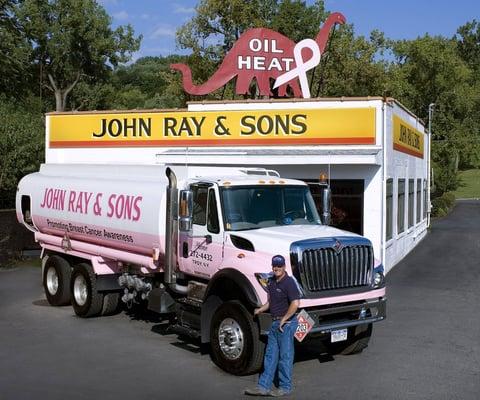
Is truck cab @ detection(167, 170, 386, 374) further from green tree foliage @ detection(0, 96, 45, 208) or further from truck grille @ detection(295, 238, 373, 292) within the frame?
green tree foliage @ detection(0, 96, 45, 208)

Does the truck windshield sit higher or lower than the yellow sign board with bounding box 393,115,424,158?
lower

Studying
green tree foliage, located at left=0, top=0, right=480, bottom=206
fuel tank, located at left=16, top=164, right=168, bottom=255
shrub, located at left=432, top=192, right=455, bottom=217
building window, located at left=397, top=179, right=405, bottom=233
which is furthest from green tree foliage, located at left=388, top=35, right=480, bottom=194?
fuel tank, located at left=16, top=164, right=168, bottom=255

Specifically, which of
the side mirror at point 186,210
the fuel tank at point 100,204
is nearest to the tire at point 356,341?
the side mirror at point 186,210

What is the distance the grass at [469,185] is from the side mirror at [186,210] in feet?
239

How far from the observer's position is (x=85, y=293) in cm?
1366

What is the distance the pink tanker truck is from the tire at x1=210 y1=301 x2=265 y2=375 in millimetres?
15

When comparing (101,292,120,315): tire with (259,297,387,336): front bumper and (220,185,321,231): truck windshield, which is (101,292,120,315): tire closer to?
(220,185,321,231): truck windshield

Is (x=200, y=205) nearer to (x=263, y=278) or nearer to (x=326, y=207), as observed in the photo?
(x=263, y=278)

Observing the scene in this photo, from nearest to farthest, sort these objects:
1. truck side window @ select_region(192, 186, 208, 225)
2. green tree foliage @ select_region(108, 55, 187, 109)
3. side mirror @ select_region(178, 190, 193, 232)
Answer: side mirror @ select_region(178, 190, 193, 232), truck side window @ select_region(192, 186, 208, 225), green tree foliage @ select_region(108, 55, 187, 109)

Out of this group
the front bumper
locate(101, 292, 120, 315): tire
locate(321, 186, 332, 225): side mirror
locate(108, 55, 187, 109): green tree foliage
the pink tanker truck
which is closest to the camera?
the front bumper

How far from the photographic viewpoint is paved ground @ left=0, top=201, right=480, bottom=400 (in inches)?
343

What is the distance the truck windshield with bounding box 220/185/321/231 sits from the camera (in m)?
10.2

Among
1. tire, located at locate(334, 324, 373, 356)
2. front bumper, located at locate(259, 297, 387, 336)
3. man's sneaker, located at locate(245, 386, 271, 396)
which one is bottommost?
man's sneaker, located at locate(245, 386, 271, 396)

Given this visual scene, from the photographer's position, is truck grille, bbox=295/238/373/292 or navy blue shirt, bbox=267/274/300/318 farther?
truck grille, bbox=295/238/373/292
